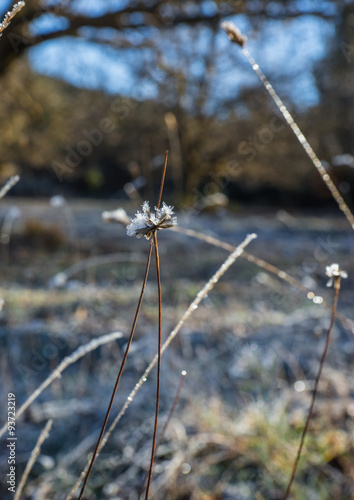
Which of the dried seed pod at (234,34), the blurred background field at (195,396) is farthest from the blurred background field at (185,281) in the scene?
the dried seed pod at (234,34)

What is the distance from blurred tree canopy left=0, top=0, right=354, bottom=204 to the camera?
498 centimetres

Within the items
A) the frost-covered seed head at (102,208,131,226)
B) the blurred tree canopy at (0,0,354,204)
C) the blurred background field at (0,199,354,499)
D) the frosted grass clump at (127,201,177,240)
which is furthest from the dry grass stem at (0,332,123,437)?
the blurred tree canopy at (0,0,354,204)

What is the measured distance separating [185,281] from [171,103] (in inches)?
245

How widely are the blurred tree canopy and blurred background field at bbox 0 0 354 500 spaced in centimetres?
4

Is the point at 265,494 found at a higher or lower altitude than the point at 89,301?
lower

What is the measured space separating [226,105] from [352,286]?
19.6 feet

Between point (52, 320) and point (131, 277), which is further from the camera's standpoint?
point (131, 277)

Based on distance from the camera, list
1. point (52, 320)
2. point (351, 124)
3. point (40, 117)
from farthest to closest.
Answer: point (351, 124), point (40, 117), point (52, 320)

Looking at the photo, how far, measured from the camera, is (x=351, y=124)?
1258 cm

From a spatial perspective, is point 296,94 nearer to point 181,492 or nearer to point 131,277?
point 131,277

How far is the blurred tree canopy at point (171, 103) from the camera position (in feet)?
A: 16.3

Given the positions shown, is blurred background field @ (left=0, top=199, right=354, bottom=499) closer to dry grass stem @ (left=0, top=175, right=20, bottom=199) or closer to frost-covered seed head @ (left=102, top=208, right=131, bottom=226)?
frost-covered seed head @ (left=102, top=208, right=131, bottom=226)

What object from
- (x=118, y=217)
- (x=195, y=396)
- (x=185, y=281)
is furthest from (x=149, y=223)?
(x=185, y=281)

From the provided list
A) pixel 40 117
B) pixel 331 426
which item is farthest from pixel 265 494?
pixel 40 117
